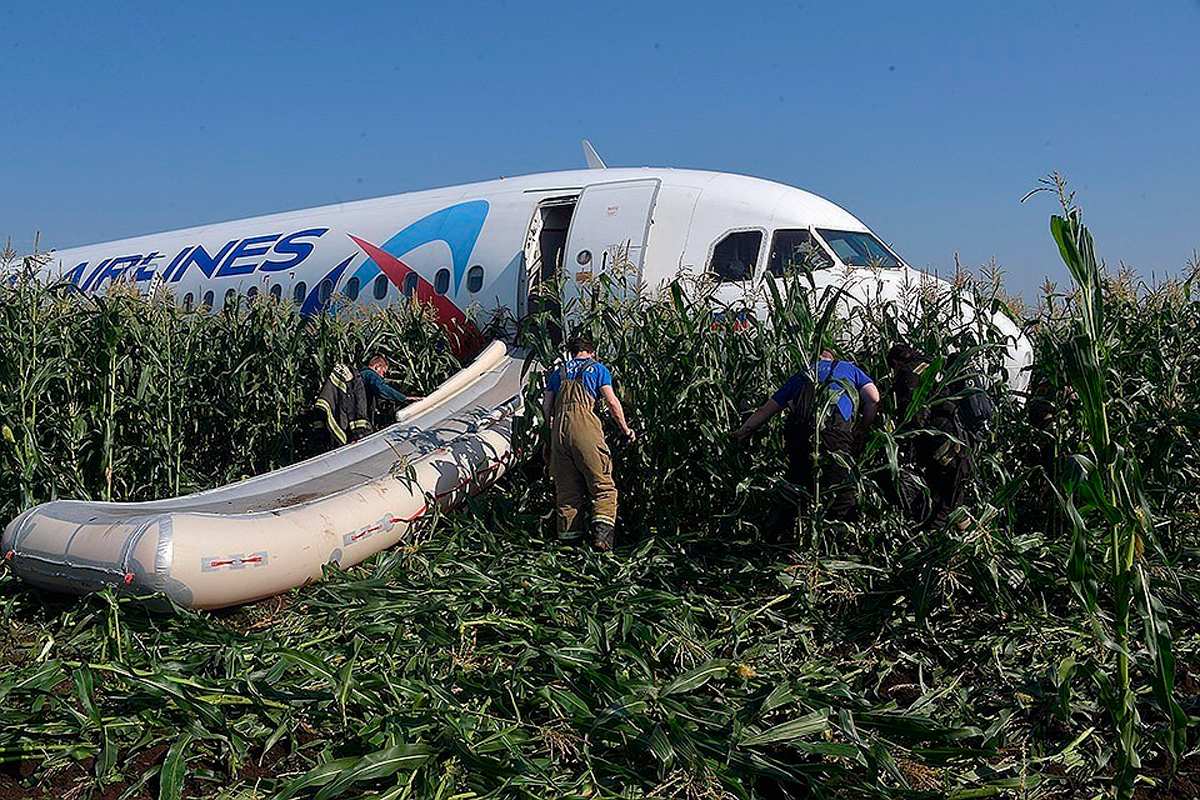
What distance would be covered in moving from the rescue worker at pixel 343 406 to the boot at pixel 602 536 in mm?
3842

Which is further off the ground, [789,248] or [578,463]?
[789,248]

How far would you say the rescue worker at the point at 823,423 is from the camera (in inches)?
278

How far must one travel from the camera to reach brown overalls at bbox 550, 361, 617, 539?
8.30 meters

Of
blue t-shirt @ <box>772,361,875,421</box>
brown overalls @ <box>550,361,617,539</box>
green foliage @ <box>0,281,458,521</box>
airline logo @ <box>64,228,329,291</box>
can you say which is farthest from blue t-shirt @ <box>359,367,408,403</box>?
airline logo @ <box>64,228,329,291</box>

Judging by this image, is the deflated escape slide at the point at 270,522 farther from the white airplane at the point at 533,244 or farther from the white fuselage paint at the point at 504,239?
the white fuselage paint at the point at 504,239

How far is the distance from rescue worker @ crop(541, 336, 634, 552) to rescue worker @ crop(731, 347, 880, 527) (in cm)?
128

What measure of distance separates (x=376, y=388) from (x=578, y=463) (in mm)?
3734

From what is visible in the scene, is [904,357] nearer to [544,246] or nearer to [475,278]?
[475,278]

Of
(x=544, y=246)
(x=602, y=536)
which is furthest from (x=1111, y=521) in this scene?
(x=544, y=246)

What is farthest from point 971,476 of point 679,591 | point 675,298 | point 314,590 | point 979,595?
point 314,590

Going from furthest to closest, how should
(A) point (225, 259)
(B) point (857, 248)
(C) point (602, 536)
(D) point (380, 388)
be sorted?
(A) point (225, 259) → (B) point (857, 248) → (D) point (380, 388) → (C) point (602, 536)

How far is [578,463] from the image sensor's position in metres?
8.41

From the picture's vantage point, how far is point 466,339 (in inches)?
555

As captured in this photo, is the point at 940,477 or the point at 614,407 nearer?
the point at 940,477
